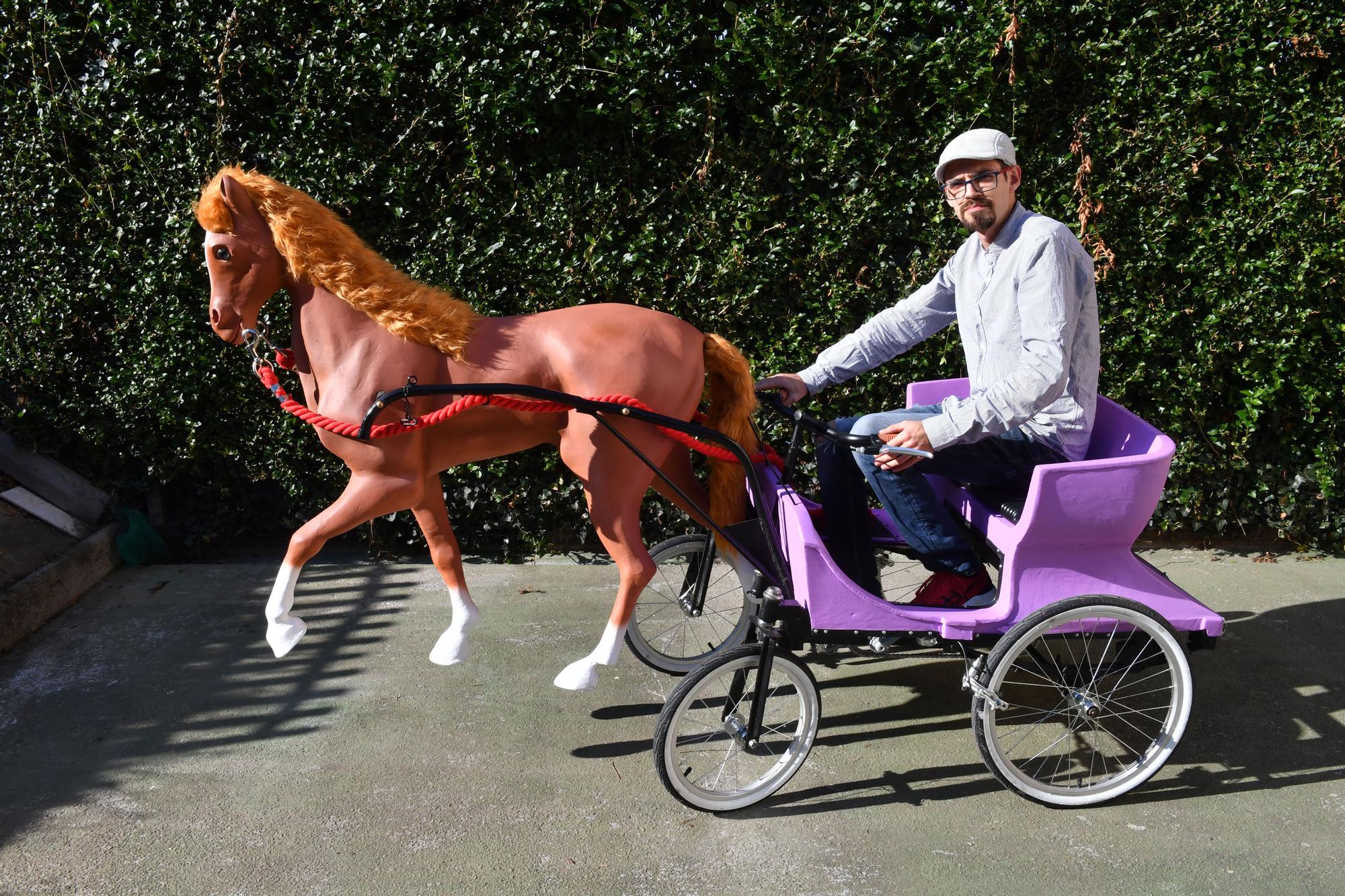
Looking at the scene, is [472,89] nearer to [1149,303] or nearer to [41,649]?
[41,649]

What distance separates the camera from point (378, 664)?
3.92 meters

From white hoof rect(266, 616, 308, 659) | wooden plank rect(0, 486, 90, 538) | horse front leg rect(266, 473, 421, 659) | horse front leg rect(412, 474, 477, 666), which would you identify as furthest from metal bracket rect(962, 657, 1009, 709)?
wooden plank rect(0, 486, 90, 538)

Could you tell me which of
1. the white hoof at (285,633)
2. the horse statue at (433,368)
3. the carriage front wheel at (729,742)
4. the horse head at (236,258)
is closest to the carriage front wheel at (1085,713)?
the carriage front wheel at (729,742)

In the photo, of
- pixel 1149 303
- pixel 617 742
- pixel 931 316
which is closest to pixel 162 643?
pixel 617 742

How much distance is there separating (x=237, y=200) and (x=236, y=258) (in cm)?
17

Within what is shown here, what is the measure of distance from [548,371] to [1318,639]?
3.52m

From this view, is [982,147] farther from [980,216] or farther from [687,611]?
[687,611]

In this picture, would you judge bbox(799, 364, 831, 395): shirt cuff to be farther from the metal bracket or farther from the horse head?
the horse head

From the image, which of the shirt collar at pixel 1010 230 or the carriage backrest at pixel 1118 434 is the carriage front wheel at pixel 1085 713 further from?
the shirt collar at pixel 1010 230

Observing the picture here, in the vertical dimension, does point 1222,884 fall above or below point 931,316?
below

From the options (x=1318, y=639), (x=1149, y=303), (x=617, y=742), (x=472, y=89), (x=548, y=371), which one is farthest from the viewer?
(x=1149, y=303)

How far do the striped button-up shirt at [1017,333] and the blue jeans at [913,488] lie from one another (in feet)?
0.45

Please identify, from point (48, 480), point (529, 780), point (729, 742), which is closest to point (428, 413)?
point (529, 780)

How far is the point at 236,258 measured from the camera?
2865 millimetres
